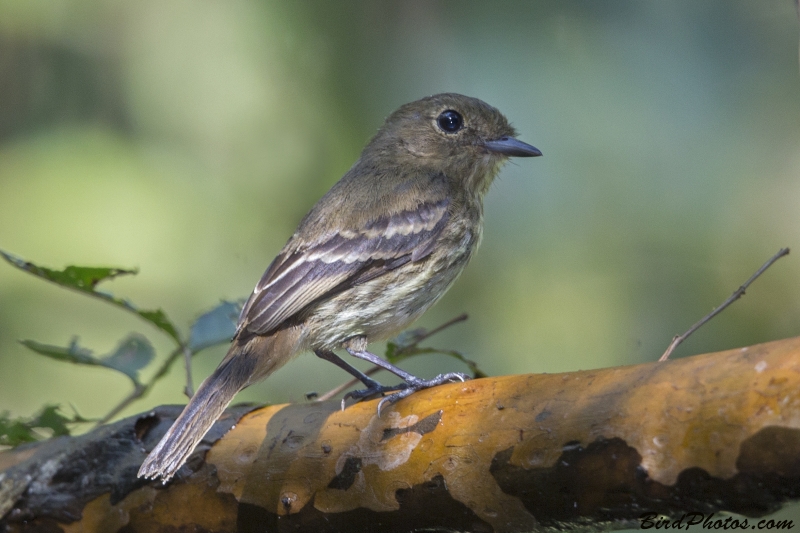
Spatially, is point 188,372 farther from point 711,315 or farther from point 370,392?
point 711,315

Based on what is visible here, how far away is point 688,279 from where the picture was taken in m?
5.29

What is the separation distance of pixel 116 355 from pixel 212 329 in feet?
1.43

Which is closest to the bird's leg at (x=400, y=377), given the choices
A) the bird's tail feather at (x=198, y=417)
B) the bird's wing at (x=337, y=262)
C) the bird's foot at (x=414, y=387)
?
the bird's foot at (x=414, y=387)

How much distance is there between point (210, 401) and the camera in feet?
9.28

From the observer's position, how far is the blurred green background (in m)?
5.15

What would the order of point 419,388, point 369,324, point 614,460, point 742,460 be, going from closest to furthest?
point 742,460 < point 614,460 < point 419,388 < point 369,324

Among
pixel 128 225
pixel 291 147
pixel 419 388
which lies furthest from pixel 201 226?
pixel 419 388

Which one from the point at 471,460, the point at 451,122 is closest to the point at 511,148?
the point at 451,122

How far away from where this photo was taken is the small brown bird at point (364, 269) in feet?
10.5

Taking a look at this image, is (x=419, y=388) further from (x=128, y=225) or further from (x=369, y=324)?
(x=128, y=225)

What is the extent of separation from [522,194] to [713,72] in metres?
1.54

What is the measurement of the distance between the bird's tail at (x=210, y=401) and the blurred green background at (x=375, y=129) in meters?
1.93

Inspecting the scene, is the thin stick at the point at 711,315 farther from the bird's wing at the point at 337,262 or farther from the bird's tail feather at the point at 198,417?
the bird's tail feather at the point at 198,417

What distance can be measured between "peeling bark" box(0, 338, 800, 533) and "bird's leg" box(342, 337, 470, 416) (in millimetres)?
66
